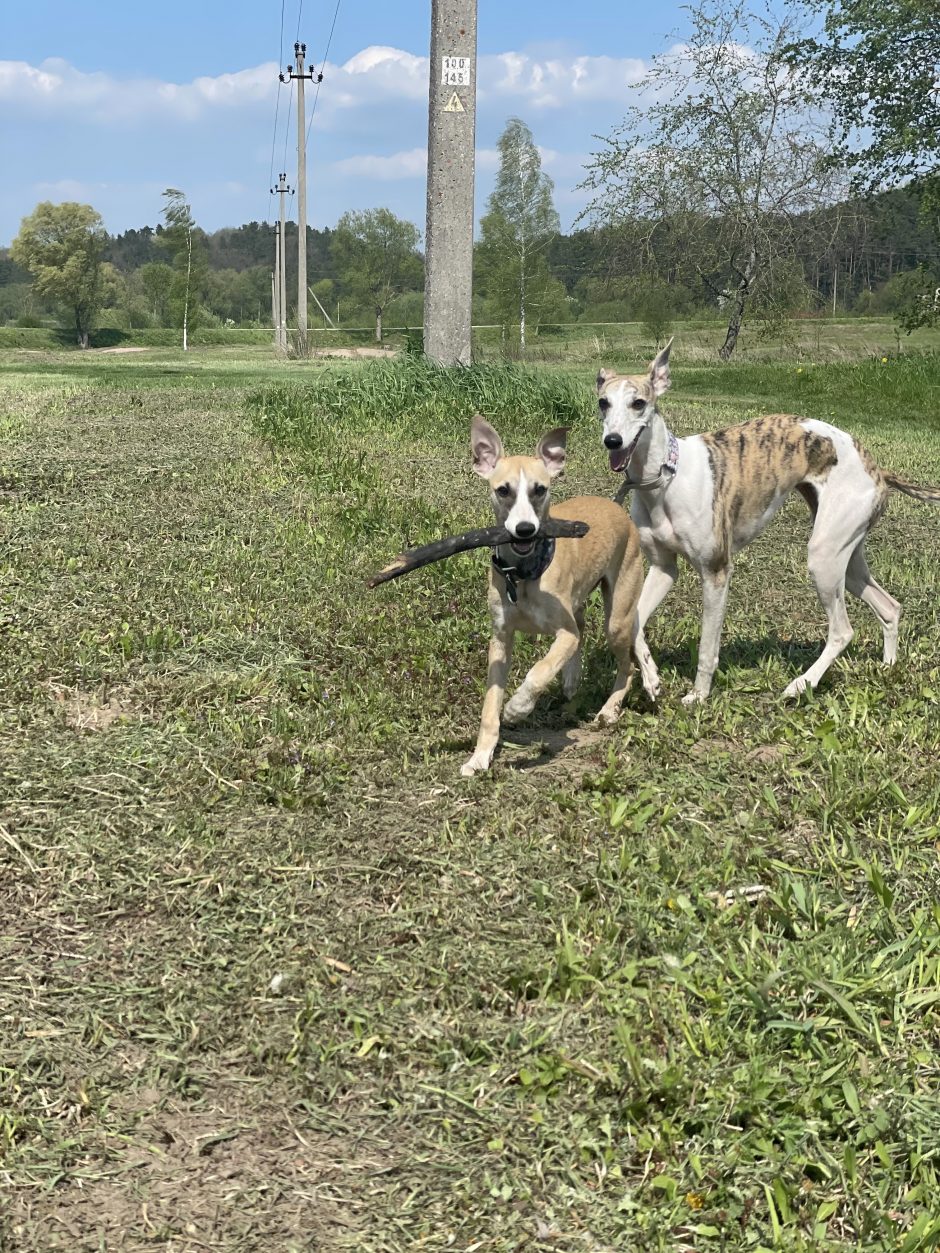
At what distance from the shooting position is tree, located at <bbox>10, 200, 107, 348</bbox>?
7325 cm

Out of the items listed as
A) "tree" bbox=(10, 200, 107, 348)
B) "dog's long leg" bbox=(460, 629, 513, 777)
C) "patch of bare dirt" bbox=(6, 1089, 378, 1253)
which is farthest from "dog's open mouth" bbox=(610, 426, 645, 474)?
"tree" bbox=(10, 200, 107, 348)

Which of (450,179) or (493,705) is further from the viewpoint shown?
(450,179)

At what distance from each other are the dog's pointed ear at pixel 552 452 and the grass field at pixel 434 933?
1122 millimetres

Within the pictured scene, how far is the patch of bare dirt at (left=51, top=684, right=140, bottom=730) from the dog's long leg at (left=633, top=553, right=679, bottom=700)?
2229mm

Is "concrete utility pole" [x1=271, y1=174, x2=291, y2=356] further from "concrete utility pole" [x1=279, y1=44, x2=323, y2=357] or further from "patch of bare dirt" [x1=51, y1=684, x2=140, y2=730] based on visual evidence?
"patch of bare dirt" [x1=51, y1=684, x2=140, y2=730]

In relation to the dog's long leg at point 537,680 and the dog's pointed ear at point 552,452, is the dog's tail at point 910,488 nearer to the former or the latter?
the dog's pointed ear at point 552,452

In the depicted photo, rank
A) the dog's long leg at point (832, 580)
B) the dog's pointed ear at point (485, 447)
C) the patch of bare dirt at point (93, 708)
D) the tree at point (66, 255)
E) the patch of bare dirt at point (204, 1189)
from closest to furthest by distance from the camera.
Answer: the patch of bare dirt at point (204, 1189) < the patch of bare dirt at point (93, 708) < the dog's pointed ear at point (485, 447) < the dog's long leg at point (832, 580) < the tree at point (66, 255)

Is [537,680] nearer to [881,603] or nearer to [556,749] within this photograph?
[556,749]

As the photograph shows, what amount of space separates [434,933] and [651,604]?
2592 millimetres

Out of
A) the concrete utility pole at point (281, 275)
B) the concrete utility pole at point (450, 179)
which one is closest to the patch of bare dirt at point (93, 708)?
the concrete utility pole at point (450, 179)

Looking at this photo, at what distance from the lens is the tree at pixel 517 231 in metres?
54.5

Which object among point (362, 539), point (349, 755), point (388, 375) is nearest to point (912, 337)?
point (388, 375)

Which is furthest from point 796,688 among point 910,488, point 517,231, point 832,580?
point 517,231

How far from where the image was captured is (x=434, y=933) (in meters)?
3.50
